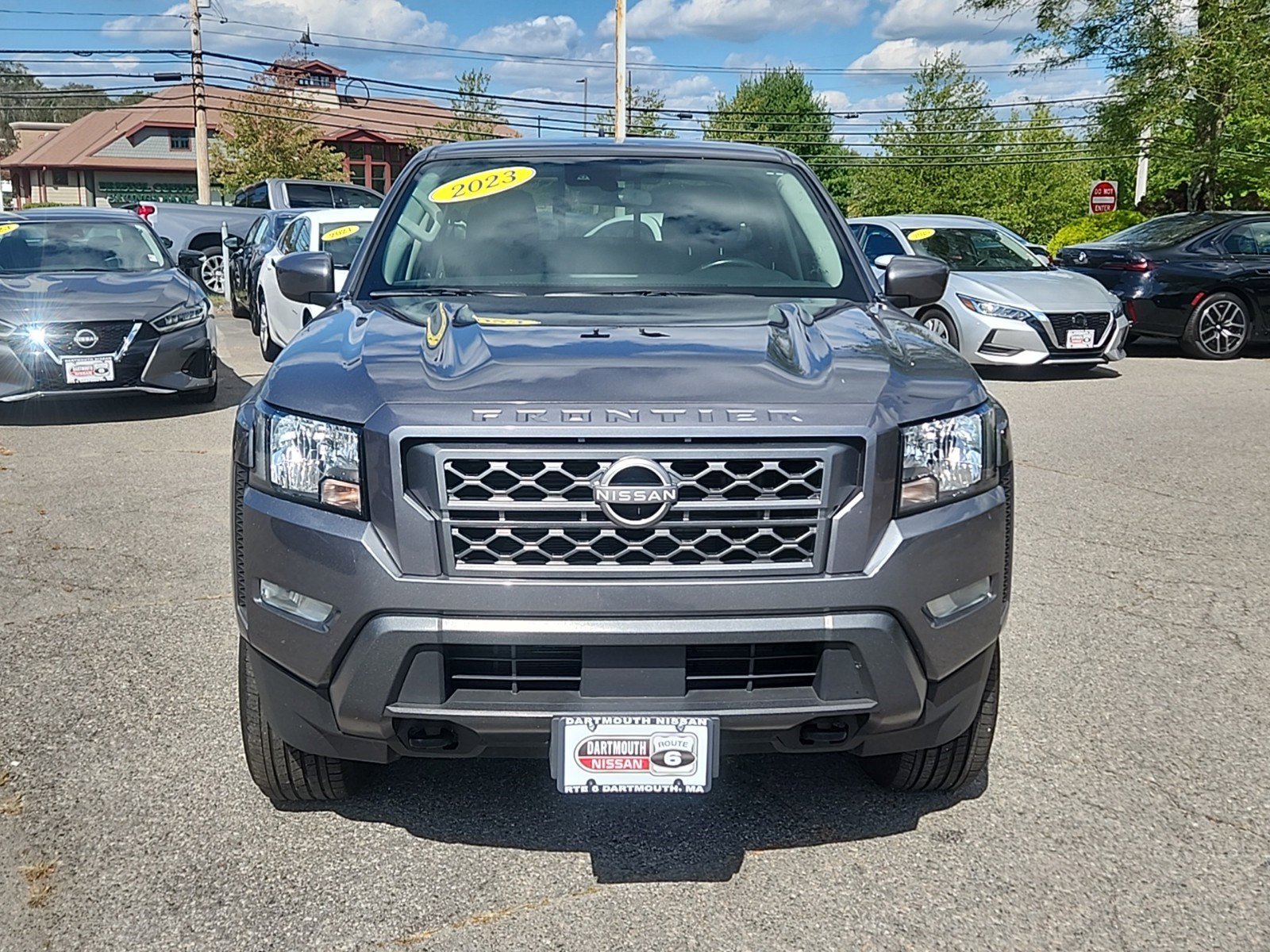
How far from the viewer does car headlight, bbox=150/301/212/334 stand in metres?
9.11

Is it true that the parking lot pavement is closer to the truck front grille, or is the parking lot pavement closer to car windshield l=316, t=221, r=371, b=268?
the truck front grille

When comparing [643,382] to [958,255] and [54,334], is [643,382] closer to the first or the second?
[54,334]

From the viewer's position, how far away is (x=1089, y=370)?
12883 millimetres

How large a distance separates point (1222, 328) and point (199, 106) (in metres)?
30.4

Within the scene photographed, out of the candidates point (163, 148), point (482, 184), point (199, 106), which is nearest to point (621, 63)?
point (199, 106)

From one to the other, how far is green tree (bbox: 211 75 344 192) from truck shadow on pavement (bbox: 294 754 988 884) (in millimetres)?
44877

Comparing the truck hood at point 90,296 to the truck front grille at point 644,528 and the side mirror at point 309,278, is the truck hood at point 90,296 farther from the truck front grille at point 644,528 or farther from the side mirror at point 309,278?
the truck front grille at point 644,528

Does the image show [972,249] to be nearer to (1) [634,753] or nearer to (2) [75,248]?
(2) [75,248]

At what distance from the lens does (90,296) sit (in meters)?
9.00

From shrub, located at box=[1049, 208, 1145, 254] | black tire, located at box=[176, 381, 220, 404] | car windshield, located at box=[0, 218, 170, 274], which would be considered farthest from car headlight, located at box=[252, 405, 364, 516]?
shrub, located at box=[1049, 208, 1145, 254]

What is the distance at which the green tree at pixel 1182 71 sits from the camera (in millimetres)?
18062

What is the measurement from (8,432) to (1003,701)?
7352mm

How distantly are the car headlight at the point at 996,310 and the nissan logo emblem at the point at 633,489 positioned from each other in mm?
9637

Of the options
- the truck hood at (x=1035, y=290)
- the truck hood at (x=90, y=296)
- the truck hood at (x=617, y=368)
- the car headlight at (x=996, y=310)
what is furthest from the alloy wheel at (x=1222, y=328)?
the truck hood at (x=617, y=368)
